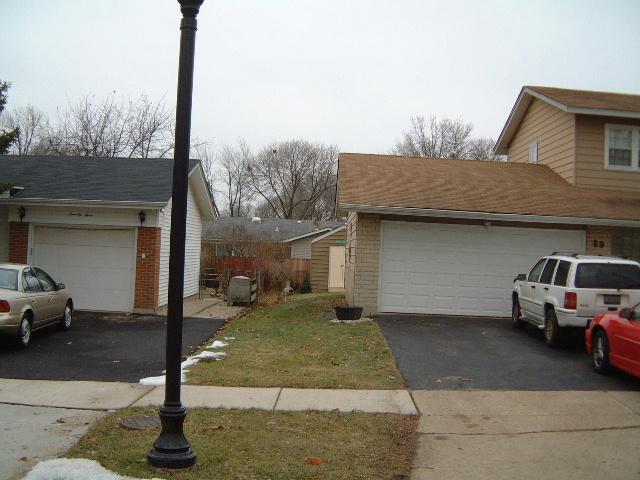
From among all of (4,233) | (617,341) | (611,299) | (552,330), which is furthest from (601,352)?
(4,233)

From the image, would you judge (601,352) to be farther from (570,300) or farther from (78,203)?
(78,203)

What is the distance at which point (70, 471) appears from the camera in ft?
15.5

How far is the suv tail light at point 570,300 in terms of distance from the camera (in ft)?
33.0

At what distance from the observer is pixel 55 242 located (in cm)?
1602

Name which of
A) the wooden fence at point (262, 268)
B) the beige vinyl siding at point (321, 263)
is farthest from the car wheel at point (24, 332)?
the beige vinyl siding at point (321, 263)

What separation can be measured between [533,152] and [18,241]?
16230 mm

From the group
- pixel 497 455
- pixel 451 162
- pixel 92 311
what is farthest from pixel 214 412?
pixel 451 162

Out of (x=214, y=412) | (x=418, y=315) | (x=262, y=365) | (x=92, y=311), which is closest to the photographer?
(x=214, y=412)

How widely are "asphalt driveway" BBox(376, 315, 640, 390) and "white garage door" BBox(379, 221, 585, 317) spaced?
0.92 meters

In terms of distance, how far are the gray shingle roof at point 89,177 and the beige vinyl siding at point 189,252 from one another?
1034 millimetres

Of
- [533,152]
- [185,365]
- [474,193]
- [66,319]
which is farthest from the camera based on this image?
[533,152]

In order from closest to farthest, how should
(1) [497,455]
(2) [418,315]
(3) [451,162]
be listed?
(1) [497,455] < (2) [418,315] < (3) [451,162]

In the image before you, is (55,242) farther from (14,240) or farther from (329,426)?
(329,426)

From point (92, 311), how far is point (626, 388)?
42.5 ft
